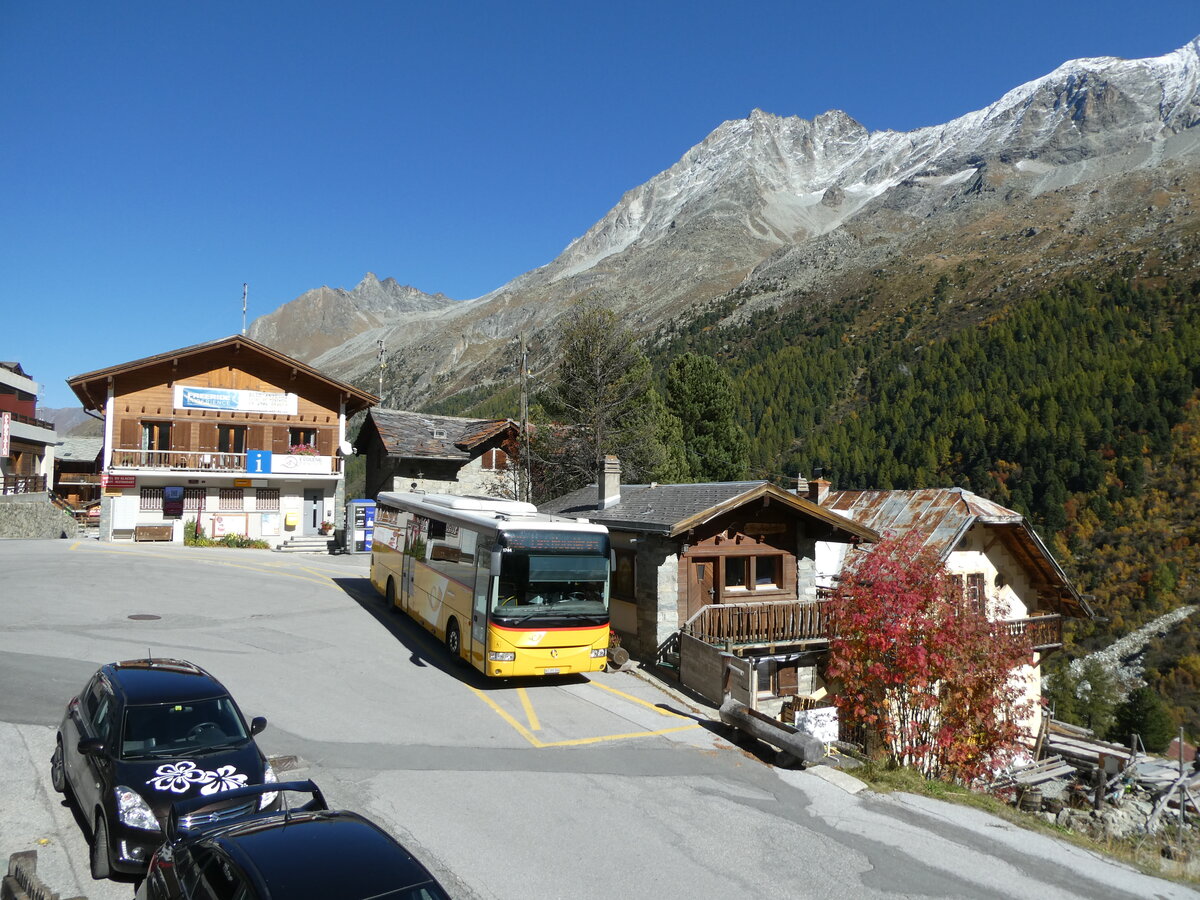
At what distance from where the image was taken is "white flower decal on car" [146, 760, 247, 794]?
305 inches

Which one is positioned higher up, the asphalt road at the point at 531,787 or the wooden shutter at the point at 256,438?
the wooden shutter at the point at 256,438

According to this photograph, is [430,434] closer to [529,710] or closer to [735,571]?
[735,571]

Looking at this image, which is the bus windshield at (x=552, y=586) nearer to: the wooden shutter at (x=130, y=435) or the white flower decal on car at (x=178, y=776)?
the white flower decal on car at (x=178, y=776)

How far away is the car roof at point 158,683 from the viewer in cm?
872

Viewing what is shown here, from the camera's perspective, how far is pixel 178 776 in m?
7.86

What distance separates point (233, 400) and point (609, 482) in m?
25.1

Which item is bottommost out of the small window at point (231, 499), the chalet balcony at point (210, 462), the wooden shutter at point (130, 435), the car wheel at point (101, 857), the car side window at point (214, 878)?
the car wheel at point (101, 857)

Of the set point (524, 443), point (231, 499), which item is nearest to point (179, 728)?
point (524, 443)

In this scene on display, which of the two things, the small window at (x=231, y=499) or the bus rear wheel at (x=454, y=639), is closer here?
A: the bus rear wheel at (x=454, y=639)

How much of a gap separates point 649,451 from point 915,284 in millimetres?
136625

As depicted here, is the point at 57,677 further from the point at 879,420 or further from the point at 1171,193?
the point at 1171,193

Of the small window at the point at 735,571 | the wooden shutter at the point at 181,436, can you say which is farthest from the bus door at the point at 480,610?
the wooden shutter at the point at 181,436

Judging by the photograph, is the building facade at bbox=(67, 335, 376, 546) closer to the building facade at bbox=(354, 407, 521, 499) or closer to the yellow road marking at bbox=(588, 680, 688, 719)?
the building facade at bbox=(354, 407, 521, 499)

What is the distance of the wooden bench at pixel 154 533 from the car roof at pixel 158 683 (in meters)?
30.8
